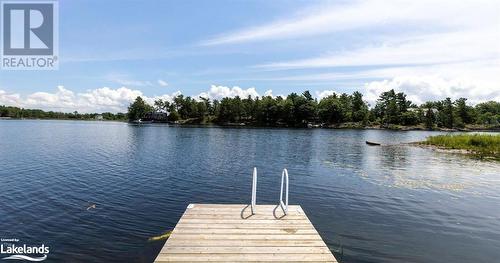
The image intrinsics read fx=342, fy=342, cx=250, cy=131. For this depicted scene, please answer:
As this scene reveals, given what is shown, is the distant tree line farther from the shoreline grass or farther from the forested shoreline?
the shoreline grass

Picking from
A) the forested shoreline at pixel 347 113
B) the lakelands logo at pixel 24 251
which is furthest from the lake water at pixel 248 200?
the forested shoreline at pixel 347 113

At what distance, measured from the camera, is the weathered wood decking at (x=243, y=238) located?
8.77 m

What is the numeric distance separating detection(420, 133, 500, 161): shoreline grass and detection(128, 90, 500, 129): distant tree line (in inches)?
4026

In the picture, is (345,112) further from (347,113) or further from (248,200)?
(248,200)

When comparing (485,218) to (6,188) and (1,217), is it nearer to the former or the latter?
(1,217)

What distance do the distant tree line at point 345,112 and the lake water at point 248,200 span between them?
133 meters

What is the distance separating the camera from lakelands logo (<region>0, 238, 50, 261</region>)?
476 inches

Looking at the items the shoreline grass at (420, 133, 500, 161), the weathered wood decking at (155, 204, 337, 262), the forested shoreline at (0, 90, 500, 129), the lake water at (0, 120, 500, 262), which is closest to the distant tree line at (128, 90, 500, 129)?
the forested shoreline at (0, 90, 500, 129)

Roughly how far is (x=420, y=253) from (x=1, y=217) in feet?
60.9

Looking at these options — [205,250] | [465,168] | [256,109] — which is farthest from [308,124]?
[205,250]

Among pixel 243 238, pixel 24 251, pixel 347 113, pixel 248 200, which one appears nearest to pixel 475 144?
pixel 248 200

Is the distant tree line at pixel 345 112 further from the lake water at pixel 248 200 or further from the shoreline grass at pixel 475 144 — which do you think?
the lake water at pixel 248 200

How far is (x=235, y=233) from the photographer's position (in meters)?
10.4

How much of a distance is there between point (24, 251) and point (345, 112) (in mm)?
164957
